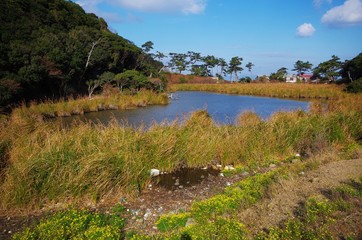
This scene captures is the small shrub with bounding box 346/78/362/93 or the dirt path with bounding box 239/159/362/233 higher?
the small shrub with bounding box 346/78/362/93

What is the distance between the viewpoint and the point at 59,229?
9.43 feet

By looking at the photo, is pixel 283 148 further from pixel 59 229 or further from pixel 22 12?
pixel 22 12

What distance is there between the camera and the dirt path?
327 cm

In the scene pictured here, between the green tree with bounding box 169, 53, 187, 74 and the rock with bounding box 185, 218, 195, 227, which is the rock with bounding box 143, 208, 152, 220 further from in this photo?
the green tree with bounding box 169, 53, 187, 74

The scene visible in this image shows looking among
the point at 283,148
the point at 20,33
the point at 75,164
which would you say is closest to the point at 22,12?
the point at 20,33

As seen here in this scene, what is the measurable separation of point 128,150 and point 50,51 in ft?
42.1

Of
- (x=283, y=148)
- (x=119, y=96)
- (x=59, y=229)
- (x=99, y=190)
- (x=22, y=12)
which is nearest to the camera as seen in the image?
(x=59, y=229)

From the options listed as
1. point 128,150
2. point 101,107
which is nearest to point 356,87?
point 101,107

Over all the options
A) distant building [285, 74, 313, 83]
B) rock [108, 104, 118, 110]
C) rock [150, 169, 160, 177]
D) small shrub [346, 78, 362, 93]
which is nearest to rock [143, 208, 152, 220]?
rock [150, 169, 160, 177]

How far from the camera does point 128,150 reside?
502 cm

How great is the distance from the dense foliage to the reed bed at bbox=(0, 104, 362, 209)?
27.4 ft

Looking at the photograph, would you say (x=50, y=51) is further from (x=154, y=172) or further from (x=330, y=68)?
(x=330, y=68)

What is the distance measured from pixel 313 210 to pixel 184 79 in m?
43.1

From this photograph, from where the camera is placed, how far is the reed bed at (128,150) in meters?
4.04
